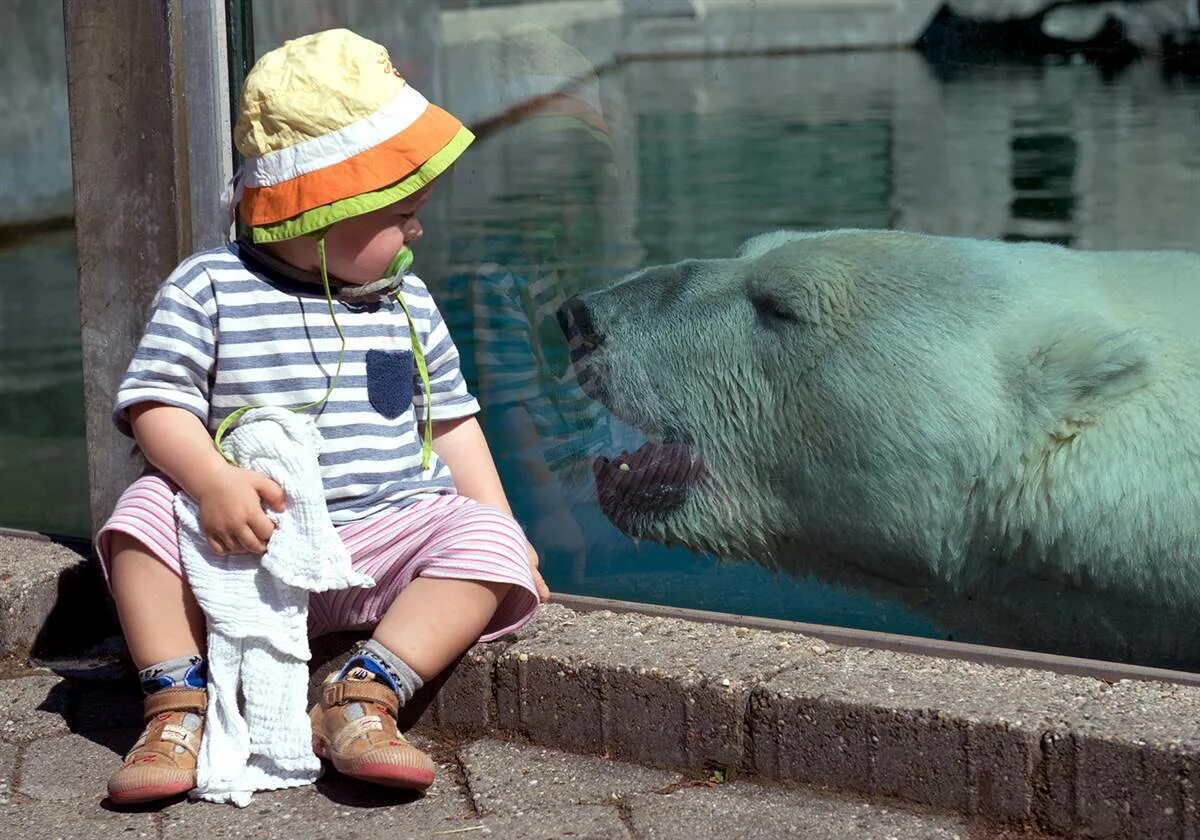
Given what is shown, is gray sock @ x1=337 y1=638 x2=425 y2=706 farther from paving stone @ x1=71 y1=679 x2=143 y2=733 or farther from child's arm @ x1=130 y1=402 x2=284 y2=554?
paving stone @ x1=71 y1=679 x2=143 y2=733

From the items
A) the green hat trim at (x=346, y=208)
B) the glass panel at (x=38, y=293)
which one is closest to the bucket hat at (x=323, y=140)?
the green hat trim at (x=346, y=208)

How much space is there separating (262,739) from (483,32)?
4.28 feet

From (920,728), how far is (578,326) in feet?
3.42

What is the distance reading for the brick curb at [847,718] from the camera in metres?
1.92

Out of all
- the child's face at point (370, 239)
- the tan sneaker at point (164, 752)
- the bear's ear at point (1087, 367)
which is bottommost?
the tan sneaker at point (164, 752)

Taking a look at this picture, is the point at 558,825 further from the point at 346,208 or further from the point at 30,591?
the point at 30,591

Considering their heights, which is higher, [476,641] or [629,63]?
[629,63]

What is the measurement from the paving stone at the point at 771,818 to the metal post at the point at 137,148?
1.33m

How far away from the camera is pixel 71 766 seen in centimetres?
226

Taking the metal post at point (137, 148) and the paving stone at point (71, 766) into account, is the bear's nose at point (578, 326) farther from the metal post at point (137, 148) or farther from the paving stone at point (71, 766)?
the paving stone at point (71, 766)

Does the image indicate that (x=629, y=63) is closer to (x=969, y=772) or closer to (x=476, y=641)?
(x=476, y=641)

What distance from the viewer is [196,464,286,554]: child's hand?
2.14 metres

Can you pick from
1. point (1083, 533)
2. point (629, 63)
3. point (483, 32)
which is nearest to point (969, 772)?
point (1083, 533)

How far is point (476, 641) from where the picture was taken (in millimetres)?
2330
